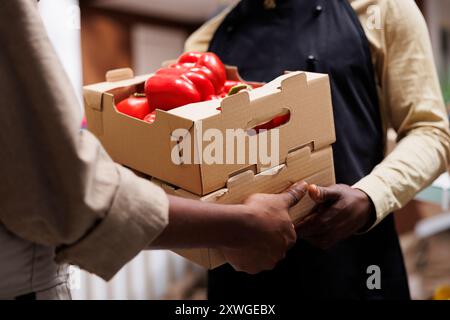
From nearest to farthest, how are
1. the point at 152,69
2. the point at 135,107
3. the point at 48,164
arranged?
1. the point at 48,164
2. the point at 135,107
3. the point at 152,69

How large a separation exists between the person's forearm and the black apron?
411 millimetres

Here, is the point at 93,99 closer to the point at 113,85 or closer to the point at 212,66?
the point at 113,85

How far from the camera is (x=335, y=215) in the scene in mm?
986

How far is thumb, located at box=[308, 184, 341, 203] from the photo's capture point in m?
0.94

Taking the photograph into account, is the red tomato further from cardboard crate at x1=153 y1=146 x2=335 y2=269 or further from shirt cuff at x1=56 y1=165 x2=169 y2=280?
shirt cuff at x1=56 y1=165 x2=169 y2=280

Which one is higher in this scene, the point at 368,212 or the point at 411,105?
the point at 411,105

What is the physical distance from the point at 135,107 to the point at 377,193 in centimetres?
47

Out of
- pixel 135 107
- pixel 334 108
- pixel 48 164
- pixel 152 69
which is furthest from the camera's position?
pixel 152 69

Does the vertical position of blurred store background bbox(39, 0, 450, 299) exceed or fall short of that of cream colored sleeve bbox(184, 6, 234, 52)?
it falls short

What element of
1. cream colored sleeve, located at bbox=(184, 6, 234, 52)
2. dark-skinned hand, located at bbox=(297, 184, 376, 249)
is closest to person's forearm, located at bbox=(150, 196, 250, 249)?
dark-skinned hand, located at bbox=(297, 184, 376, 249)

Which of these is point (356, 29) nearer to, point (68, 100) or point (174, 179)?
point (174, 179)

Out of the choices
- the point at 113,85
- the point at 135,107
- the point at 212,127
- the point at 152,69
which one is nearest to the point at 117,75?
the point at 113,85

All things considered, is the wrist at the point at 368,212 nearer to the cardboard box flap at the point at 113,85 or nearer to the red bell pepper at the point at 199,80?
the red bell pepper at the point at 199,80
